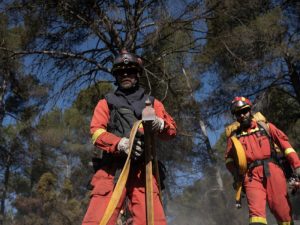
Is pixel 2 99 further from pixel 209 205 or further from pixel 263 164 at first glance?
pixel 209 205

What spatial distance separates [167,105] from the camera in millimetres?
10312

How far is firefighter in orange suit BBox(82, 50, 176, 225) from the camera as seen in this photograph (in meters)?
2.84

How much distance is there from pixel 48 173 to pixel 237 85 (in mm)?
14257

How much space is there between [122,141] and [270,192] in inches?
71.5

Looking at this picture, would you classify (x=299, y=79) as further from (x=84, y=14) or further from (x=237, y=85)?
(x=84, y=14)

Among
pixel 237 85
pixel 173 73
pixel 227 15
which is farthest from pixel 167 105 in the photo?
pixel 237 85

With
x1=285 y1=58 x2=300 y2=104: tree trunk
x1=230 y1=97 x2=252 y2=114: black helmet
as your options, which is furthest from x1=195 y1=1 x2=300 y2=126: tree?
x1=230 y1=97 x2=252 y2=114: black helmet

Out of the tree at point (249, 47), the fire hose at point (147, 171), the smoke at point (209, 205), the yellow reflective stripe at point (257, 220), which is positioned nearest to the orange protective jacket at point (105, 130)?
the fire hose at point (147, 171)

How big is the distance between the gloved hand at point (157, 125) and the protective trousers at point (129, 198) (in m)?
0.33

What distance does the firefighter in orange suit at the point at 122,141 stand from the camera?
9.33ft

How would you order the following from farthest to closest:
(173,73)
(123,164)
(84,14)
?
(173,73) < (84,14) < (123,164)

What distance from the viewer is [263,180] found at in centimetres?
405

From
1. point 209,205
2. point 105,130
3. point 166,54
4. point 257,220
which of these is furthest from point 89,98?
point 209,205

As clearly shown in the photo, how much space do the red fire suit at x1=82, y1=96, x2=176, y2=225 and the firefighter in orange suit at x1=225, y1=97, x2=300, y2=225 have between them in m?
1.23
